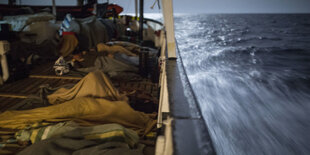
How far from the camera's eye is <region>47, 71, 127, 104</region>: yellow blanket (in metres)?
3.09

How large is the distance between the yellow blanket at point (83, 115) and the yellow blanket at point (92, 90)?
0.32 meters

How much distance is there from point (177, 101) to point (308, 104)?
13426mm

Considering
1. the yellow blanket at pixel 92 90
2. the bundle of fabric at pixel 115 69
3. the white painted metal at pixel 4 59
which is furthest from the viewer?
the bundle of fabric at pixel 115 69

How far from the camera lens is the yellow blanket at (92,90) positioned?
3.09m

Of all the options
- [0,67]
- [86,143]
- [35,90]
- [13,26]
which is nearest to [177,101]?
[86,143]

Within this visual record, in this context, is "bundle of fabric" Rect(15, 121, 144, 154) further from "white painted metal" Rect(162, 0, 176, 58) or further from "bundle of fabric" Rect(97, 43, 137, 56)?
"bundle of fabric" Rect(97, 43, 137, 56)

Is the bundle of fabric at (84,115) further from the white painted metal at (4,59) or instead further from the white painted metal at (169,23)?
the white painted metal at (4,59)

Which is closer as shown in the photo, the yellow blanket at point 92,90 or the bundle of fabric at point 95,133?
the bundle of fabric at point 95,133

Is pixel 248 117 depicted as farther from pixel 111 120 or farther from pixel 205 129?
pixel 205 129

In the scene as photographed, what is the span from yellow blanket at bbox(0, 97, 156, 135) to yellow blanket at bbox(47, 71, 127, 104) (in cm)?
32

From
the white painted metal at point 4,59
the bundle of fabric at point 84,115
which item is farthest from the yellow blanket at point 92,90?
the white painted metal at point 4,59

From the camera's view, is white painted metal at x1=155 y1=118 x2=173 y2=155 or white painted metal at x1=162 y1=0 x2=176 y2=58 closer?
white painted metal at x1=155 y1=118 x2=173 y2=155

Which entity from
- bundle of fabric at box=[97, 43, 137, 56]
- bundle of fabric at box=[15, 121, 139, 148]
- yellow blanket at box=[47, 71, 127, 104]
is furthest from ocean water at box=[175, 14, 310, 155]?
bundle of fabric at box=[15, 121, 139, 148]

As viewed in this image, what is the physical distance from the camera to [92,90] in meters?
3.09
